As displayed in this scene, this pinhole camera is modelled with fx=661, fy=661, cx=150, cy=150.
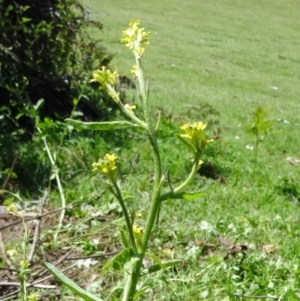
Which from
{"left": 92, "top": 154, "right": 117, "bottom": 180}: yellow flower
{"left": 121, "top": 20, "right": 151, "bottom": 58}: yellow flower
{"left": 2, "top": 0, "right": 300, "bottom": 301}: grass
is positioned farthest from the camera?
{"left": 2, "top": 0, "right": 300, "bottom": 301}: grass

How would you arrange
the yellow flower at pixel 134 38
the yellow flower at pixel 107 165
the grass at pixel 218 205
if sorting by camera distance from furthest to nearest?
the grass at pixel 218 205 < the yellow flower at pixel 134 38 < the yellow flower at pixel 107 165

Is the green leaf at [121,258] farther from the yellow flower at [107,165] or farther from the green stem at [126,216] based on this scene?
the yellow flower at [107,165]

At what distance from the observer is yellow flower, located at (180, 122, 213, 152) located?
115cm

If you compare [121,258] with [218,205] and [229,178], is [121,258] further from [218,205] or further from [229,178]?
[229,178]

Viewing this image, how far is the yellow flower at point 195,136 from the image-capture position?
3.78ft

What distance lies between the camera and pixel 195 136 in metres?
1.16

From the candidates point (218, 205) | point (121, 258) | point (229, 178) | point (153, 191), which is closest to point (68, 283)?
point (121, 258)

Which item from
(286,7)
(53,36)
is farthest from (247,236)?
A: (286,7)

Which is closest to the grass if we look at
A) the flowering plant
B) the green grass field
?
the green grass field

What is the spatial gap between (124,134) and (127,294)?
4643 mm

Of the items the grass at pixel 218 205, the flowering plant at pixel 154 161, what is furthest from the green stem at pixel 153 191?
the grass at pixel 218 205

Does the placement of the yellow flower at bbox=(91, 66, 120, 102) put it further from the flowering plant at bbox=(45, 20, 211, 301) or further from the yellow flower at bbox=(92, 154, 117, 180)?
the yellow flower at bbox=(92, 154, 117, 180)

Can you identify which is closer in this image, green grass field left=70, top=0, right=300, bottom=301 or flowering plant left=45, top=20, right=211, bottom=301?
flowering plant left=45, top=20, right=211, bottom=301

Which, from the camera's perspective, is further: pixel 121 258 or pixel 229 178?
pixel 229 178
